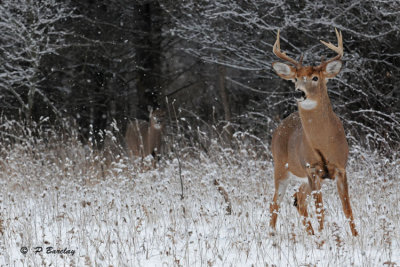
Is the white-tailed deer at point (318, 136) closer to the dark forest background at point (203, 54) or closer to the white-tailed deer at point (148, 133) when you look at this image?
the dark forest background at point (203, 54)

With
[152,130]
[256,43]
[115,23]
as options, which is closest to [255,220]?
[256,43]

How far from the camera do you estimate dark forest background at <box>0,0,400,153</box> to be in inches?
359

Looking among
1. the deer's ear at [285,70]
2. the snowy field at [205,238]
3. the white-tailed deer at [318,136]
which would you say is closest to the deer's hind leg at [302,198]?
the white-tailed deer at [318,136]


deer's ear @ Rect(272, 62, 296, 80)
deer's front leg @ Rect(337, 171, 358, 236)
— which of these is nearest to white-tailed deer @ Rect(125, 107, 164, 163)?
deer's ear @ Rect(272, 62, 296, 80)

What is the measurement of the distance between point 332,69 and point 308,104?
1.34ft

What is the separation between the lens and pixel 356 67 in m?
9.34

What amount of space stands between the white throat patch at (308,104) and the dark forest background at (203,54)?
1356 mm

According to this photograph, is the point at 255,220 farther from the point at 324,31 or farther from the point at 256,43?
the point at 256,43

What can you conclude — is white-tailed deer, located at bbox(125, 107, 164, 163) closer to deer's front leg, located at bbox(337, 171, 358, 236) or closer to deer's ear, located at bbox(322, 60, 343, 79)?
deer's ear, located at bbox(322, 60, 343, 79)

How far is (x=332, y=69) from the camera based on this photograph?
5430 mm

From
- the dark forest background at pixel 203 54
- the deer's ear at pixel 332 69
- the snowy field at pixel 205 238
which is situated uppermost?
the dark forest background at pixel 203 54

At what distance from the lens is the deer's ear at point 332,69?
5.38 m

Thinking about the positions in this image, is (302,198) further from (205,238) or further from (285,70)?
(205,238)

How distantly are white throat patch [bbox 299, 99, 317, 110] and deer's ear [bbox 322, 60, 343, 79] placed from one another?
290mm
